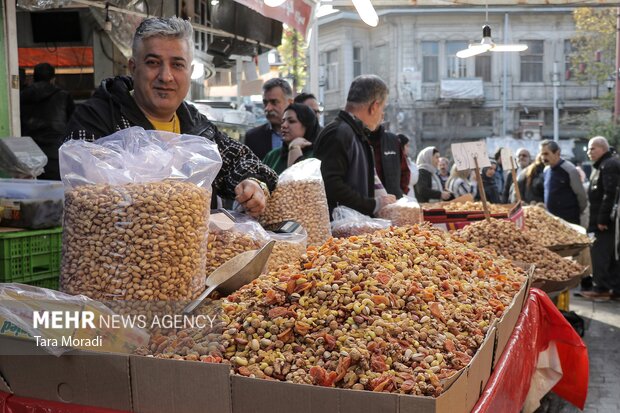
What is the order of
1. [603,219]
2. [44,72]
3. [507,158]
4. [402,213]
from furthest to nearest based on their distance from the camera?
[603,219]
[507,158]
[44,72]
[402,213]

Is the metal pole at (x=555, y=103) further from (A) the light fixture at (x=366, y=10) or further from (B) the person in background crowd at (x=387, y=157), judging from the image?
(A) the light fixture at (x=366, y=10)

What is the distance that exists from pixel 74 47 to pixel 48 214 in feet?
17.9

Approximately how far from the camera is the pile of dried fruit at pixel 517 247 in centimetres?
412

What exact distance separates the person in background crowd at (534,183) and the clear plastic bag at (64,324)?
8.79m

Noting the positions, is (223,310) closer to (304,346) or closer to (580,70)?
(304,346)

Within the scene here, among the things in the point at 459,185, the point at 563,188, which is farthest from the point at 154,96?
the point at 459,185

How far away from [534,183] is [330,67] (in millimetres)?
24630

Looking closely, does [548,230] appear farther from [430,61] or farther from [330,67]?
[330,67]

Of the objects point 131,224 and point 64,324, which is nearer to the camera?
point 64,324

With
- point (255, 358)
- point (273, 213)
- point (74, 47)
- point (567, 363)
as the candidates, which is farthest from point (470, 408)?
point (74, 47)

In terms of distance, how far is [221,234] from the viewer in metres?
2.29

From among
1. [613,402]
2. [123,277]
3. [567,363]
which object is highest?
[123,277]

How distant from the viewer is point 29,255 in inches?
93.1
